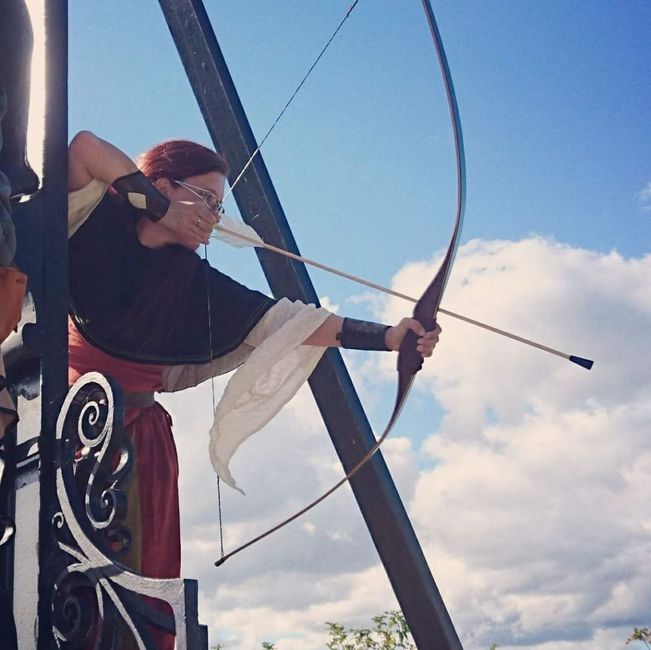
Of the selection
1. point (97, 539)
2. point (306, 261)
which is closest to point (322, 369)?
point (306, 261)

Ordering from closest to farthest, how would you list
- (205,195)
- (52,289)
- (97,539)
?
(97,539), (52,289), (205,195)

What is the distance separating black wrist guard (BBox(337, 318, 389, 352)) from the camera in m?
2.25

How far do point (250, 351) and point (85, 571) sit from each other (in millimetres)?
1041

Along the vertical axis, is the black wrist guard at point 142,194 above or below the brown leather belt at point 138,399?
above

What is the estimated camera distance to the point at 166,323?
2221mm

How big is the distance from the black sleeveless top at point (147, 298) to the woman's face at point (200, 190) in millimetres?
140

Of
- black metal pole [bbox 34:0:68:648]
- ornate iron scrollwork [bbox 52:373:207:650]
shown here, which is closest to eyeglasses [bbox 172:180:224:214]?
black metal pole [bbox 34:0:68:648]

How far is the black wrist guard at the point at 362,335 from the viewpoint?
225cm

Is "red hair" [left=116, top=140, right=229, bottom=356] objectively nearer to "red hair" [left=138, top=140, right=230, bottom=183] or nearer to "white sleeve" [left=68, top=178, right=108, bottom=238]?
"red hair" [left=138, top=140, right=230, bottom=183]

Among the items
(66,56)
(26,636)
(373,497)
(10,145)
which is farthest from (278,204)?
(26,636)

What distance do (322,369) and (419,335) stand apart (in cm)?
69

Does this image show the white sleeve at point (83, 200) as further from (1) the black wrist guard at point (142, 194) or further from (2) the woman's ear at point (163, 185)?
(2) the woman's ear at point (163, 185)

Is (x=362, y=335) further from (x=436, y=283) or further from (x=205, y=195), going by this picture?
(x=205, y=195)

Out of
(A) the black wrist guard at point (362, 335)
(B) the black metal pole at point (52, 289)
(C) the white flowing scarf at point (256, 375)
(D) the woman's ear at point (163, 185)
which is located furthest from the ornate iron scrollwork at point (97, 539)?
Answer: (D) the woman's ear at point (163, 185)
